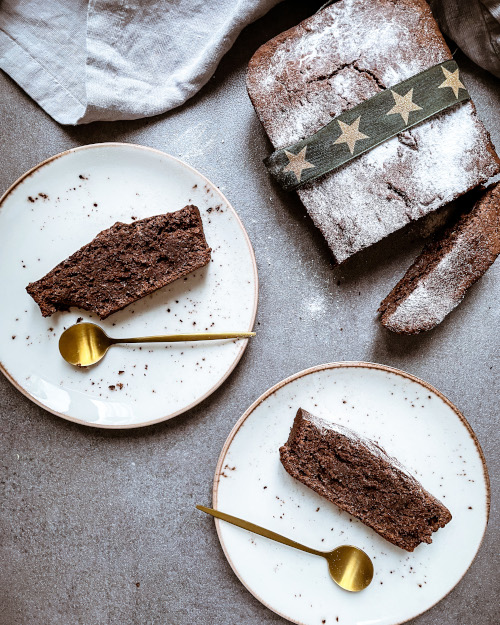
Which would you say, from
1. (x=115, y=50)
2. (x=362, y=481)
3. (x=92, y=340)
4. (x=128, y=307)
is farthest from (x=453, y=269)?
(x=115, y=50)

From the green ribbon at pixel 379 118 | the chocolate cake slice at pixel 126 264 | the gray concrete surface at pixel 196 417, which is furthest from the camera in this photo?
the gray concrete surface at pixel 196 417

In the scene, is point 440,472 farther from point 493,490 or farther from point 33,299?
point 33,299

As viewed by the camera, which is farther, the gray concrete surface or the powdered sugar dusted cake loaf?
the gray concrete surface

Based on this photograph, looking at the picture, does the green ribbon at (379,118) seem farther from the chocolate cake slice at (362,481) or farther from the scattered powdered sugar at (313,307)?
the chocolate cake slice at (362,481)

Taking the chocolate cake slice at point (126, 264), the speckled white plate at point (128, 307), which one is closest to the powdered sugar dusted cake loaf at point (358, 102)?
the speckled white plate at point (128, 307)

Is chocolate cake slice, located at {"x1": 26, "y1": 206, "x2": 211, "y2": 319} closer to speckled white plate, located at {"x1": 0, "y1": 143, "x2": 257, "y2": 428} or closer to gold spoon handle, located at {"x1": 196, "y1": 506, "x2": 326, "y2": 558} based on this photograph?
speckled white plate, located at {"x1": 0, "y1": 143, "x2": 257, "y2": 428}

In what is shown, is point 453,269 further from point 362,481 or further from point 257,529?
point 257,529

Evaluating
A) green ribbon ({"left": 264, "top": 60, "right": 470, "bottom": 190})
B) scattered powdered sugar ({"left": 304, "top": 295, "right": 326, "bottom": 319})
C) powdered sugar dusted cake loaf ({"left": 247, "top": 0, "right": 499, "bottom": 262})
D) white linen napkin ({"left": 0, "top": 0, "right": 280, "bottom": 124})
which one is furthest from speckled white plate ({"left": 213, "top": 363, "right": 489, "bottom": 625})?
white linen napkin ({"left": 0, "top": 0, "right": 280, "bottom": 124})
